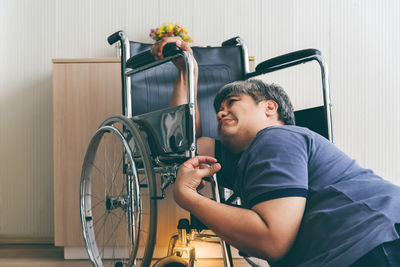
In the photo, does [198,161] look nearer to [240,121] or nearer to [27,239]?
[240,121]

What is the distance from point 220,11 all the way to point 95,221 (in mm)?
1508

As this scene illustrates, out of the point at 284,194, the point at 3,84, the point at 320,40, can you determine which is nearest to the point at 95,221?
the point at 3,84

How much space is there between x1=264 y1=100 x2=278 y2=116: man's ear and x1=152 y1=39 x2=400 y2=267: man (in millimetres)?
199

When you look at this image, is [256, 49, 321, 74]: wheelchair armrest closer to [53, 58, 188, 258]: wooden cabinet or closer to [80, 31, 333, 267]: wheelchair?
[80, 31, 333, 267]: wheelchair

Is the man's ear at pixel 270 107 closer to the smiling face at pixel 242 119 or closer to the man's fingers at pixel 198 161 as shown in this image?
the smiling face at pixel 242 119

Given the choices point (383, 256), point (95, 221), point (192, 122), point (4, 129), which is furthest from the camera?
point (4, 129)

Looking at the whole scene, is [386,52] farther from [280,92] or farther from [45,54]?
[45,54]

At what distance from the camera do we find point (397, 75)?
233cm

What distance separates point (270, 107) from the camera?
2.99 feet

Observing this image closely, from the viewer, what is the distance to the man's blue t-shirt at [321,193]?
575 mm

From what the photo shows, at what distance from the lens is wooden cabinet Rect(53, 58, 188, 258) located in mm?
1756

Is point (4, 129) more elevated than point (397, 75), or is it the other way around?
point (397, 75)

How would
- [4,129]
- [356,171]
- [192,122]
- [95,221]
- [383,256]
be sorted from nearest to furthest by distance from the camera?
[383,256], [356,171], [192,122], [95,221], [4,129]

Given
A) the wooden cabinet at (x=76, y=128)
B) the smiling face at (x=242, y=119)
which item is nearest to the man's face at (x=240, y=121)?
the smiling face at (x=242, y=119)
